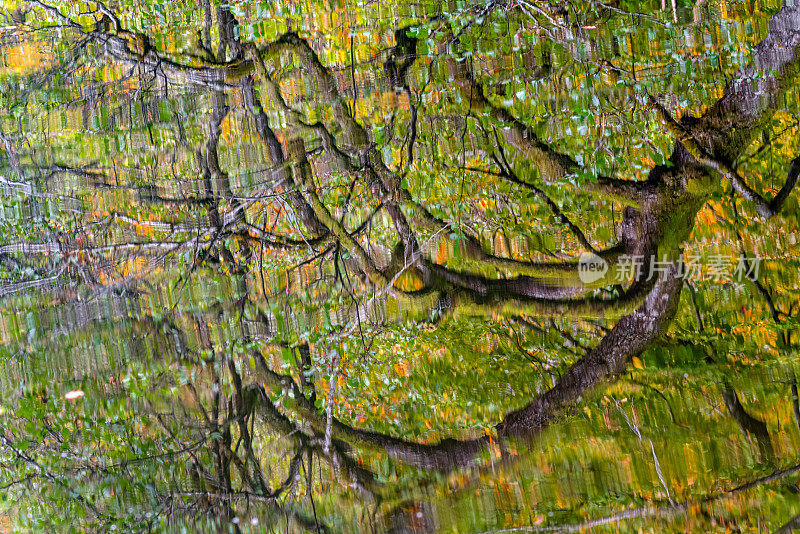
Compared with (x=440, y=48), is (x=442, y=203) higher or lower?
lower

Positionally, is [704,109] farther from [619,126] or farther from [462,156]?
[462,156]

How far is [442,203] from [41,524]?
67.8 inches

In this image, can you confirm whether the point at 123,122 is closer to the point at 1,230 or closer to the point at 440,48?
the point at 1,230

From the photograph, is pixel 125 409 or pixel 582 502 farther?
pixel 125 409

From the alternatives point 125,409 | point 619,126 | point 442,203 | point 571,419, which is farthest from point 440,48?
point 125,409

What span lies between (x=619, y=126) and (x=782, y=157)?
0.48m

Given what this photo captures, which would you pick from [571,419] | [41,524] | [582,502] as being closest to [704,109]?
[571,419]

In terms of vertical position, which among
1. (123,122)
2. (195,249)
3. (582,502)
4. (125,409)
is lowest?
(582,502)

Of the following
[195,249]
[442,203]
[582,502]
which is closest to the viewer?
[582,502]

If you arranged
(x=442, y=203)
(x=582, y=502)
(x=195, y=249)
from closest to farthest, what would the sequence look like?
(x=582, y=502) → (x=442, y=203) → (x=195, y=249)

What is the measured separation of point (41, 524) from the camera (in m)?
1.82

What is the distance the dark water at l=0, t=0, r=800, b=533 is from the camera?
5.33ft

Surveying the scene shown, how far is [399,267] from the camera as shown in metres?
1.75

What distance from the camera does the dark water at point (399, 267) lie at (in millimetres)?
1625
